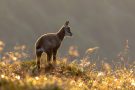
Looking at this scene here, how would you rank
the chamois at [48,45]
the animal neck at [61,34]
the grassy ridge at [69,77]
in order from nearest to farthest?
the grassy ridge at [69,77] → the chamois at [48,45] → the animal neck at [61,34]

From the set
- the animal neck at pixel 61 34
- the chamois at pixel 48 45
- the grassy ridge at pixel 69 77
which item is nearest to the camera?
the grassy ridge at pixel 69 77

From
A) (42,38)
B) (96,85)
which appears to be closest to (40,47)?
(42,38)

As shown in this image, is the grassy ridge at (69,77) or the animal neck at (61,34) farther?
the animal neck at (61,34)

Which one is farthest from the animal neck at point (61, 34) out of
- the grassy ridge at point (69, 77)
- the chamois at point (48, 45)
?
the grassy ridge at point (69, 77)

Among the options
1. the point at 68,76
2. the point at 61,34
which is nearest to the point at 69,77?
the point at 68,76

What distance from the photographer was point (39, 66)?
1262cm

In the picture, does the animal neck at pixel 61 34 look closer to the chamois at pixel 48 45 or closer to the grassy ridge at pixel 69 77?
the chamois at pixel 48 45

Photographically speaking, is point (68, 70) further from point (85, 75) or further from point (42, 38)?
point (42, 38)

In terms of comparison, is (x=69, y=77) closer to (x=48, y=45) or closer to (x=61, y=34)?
(x=48, y=45)

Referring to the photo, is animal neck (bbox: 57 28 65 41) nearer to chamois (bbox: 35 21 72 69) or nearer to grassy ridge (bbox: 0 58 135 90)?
chamois (bbox: 35 21 72 69)

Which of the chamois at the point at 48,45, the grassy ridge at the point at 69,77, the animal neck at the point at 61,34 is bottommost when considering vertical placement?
the grassy ridge at the point at 69,77

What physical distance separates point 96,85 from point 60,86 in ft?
13.7

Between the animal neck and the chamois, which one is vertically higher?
the animal neck

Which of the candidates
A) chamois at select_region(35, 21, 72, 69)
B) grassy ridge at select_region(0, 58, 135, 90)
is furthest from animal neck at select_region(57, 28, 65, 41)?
grassy ridge at select_region(0, 58, 135, 90)
